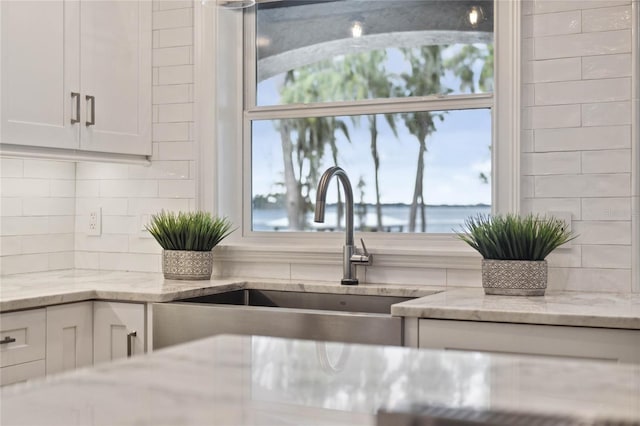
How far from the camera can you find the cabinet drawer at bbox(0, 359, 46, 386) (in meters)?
2.39

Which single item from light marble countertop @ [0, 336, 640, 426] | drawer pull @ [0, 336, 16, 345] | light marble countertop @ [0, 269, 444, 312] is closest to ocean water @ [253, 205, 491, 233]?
light marble countertop @ [0, 269, 444, 312]

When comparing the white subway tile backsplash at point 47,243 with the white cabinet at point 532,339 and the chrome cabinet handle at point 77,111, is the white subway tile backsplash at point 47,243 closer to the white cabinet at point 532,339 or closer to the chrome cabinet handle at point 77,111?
the chrome cabinet handle at point 77,111

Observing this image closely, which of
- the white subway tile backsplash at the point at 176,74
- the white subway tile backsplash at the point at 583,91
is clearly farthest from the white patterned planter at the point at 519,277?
the white subway tile backsplash at the point at 176,74

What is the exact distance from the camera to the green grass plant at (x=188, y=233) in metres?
3.04

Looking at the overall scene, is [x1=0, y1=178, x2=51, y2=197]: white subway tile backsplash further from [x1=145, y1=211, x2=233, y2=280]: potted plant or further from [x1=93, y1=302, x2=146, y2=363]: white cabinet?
[x1=93, y1=302, x2=146, y2=363]: white cabinet

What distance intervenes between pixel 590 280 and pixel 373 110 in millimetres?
1088

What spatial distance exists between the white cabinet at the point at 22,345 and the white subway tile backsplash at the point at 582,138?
1786 millimetres

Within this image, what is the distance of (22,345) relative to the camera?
96.3 inches

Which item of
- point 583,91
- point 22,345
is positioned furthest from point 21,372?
point 583,91

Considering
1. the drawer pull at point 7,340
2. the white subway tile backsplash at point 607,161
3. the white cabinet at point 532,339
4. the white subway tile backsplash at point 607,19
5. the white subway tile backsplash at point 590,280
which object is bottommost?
the drawer pull at point 7,340

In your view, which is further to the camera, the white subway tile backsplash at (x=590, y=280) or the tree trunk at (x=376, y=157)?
the tree trunk at (x=376, y=157)

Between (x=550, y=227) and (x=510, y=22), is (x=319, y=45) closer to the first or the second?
(x=510, y=22)

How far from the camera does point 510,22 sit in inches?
114

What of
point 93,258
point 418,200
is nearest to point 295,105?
point 418,200
